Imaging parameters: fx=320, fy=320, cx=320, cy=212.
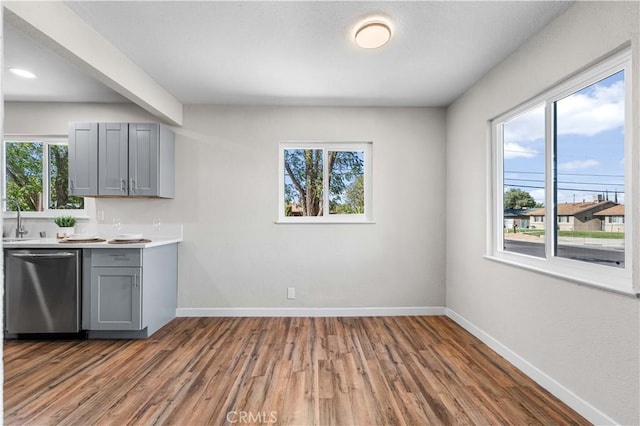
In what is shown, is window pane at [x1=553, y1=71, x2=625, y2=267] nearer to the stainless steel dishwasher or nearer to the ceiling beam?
the ceiling beam

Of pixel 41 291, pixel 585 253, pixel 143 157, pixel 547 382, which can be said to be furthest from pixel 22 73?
pixel 547 382

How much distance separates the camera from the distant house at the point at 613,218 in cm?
185

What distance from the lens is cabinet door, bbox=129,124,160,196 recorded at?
11.2ft

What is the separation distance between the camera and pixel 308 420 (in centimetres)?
189

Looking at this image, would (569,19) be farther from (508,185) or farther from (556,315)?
(556,315)

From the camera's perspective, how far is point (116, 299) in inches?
120

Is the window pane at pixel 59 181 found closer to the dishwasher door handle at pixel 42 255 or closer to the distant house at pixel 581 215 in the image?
the dishwasher door handle at pixel 42 255

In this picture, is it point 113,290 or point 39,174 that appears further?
point 39,174

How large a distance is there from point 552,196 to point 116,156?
4.07m

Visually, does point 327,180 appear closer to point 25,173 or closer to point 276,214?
point 276,214

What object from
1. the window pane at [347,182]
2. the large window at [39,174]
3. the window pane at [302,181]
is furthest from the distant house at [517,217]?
the large window at [39,174]

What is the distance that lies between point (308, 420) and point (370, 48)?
2.60m

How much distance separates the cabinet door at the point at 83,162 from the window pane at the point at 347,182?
2601 millimetres

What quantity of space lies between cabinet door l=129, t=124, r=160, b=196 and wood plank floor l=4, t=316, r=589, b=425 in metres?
1.55
